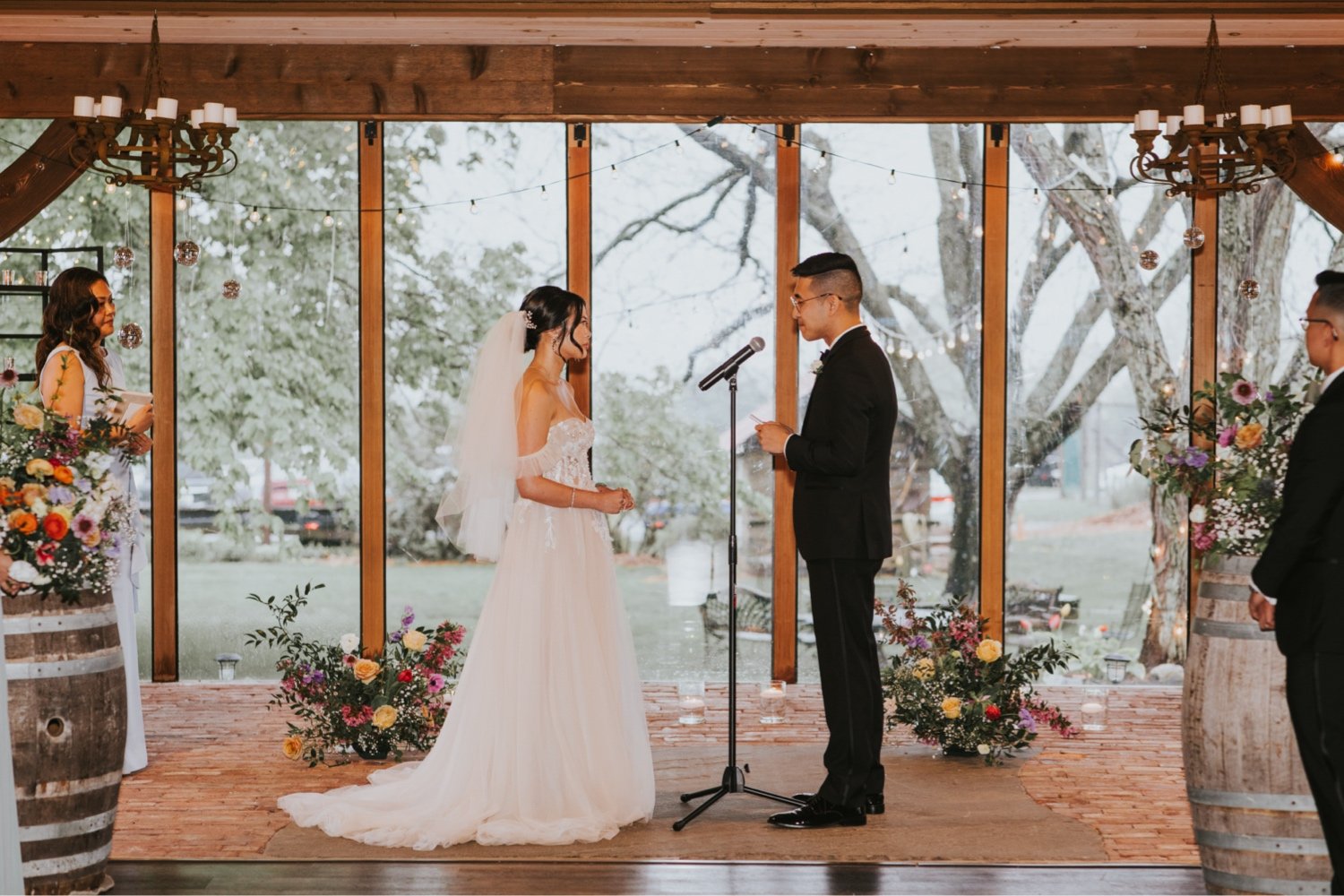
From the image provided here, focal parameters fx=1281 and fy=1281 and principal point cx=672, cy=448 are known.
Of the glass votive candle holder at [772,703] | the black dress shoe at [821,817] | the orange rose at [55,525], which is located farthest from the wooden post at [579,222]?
the orange rose at [55,525]

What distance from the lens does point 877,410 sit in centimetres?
414

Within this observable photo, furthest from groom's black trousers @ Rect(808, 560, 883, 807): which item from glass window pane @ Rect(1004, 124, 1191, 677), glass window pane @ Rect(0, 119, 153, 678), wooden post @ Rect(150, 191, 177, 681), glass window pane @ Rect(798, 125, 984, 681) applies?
glass window pane @ Rect(0, 119, 153, 678)

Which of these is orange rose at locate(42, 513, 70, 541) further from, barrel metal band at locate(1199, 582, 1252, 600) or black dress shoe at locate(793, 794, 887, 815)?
barrel metal band at locate(1199, 582, 1252, 600)

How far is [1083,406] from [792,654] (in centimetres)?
205

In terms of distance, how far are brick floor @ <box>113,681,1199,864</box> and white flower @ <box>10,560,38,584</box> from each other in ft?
3.61

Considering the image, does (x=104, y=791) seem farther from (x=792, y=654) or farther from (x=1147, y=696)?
(x=1147, y=696)

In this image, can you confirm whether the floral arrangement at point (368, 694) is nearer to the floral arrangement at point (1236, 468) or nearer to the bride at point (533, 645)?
the bride at point (533, 645)

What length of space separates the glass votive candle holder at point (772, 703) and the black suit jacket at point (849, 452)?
1.54 m

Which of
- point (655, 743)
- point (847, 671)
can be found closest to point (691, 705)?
point (655, 743)

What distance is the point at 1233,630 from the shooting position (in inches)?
126

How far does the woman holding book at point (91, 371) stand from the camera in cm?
455

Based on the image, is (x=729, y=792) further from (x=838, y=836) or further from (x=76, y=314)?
(x=76, y=314)

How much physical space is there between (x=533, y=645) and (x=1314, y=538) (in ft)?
7.65

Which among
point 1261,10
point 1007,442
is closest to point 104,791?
point 1007,442
